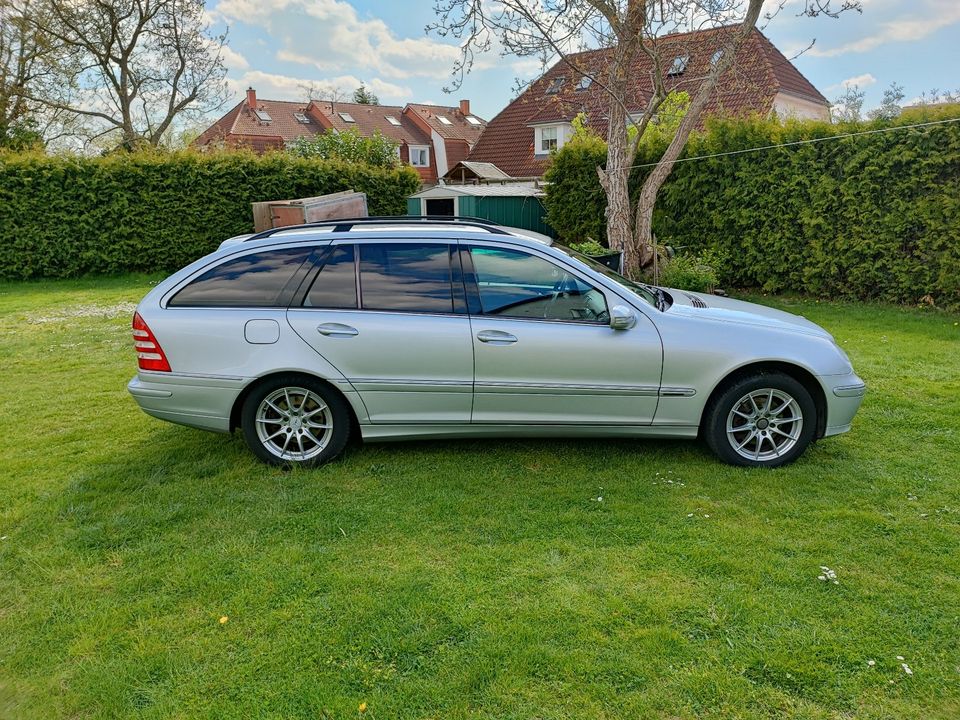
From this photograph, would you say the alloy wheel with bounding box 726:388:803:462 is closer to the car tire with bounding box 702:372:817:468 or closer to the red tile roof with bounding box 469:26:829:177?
the car tire with bounding box 702:372:817:468

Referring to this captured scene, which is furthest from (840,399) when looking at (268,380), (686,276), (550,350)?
(686,276)

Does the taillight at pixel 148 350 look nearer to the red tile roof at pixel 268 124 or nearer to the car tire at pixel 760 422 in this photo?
the car tire at pixel 760 422

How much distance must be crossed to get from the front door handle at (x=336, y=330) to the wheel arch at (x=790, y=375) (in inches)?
91.1

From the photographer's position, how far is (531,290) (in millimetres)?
4250

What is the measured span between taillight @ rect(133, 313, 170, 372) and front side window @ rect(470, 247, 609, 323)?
6.91ft

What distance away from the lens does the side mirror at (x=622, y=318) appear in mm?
4066

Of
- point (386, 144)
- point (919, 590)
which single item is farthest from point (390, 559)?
point (386, 144)

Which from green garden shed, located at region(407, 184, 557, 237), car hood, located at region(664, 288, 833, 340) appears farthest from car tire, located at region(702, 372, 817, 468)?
green garden shed, located at region(407, 184, 557, 237)

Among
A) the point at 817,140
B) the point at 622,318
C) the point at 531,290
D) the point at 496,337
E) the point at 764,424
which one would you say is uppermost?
the point at 817,140

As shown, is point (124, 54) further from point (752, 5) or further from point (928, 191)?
point (928, 191)

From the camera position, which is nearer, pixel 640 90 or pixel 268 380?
pixel 268 380

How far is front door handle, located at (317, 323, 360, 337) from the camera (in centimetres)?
418

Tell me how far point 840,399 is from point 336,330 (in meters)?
3.25

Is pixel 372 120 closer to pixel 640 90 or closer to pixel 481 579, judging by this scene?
pixel 640 90
